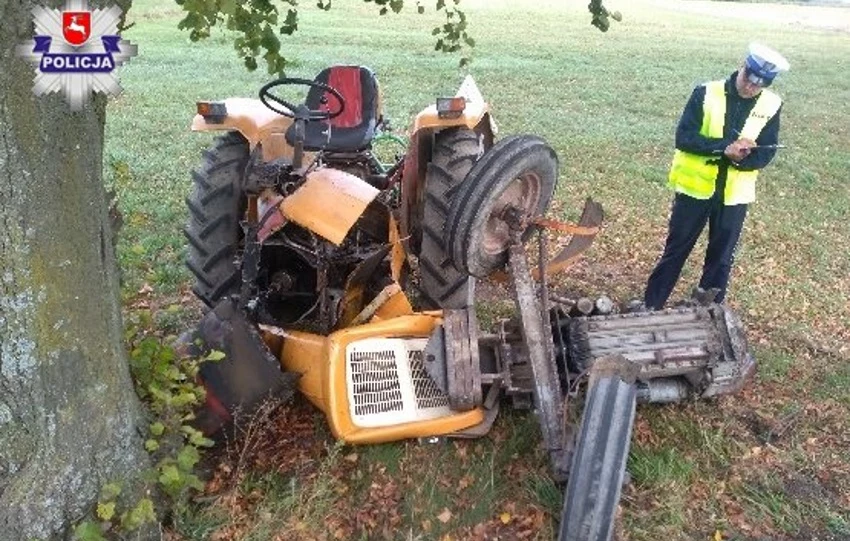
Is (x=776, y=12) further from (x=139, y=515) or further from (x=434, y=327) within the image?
(x=139, y=515)

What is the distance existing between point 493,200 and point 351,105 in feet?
5.94

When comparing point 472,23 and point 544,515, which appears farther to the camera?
point 472,23

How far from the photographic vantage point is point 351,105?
5.30m

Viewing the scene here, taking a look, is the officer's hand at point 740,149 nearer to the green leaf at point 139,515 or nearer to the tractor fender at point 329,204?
the tractor fender at point 329,204

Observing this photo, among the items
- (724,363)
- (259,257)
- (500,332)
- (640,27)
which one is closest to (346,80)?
(259,257)

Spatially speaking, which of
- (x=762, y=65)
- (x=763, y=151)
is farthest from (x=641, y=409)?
(x=762, y=65)

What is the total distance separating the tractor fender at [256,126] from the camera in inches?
194

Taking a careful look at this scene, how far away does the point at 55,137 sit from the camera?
271 centimetres

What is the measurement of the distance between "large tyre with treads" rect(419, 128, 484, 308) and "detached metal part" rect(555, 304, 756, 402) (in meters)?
0.71

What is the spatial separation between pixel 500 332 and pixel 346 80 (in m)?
2.06

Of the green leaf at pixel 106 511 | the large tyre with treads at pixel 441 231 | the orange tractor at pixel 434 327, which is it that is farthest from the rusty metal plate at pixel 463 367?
the green leaf at pixel 106 511

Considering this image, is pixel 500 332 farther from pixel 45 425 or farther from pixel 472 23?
pixel 472 23

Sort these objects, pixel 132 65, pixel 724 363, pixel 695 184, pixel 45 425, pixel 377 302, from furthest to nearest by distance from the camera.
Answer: pixel 132 65 < pixel 695 184 < pixel 377 302 < pixel 724 363 < pixel 45 425

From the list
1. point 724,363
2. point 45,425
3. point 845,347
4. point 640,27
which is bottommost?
point 640,27
